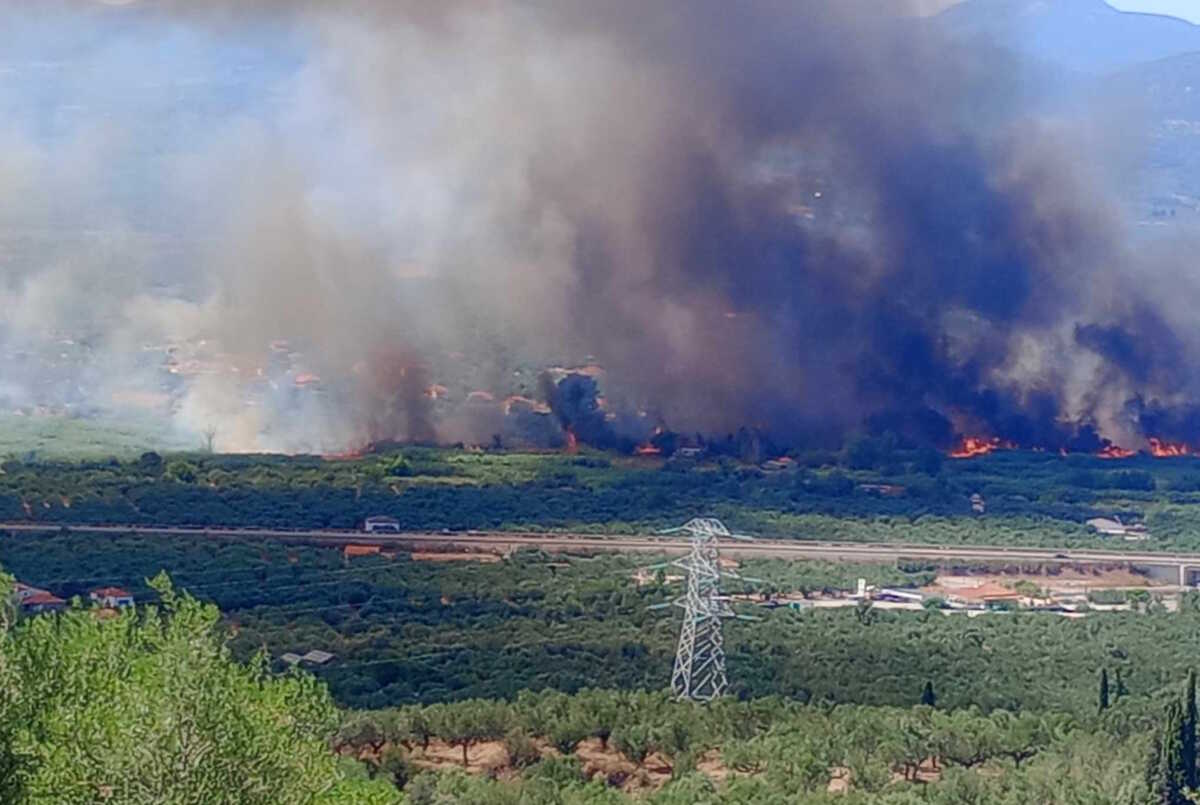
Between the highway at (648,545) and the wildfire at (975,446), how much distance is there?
1600cm

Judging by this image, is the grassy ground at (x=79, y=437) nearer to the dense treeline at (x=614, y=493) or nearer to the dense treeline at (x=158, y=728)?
the dense treeline at (x=614, y=493)

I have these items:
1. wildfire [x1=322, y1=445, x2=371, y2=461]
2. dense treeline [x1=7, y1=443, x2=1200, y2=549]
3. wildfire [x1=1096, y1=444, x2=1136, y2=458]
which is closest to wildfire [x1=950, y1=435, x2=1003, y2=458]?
dense treeline [x1=7, y1=443, x2=1200, y2=549]

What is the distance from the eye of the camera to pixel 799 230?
7788 centimetres

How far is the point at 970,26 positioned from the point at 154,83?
3695 cm

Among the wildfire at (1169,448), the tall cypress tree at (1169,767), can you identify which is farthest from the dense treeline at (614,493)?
the tall cypress tree at (1169,767)

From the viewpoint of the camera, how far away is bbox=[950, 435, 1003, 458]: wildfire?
73312mm

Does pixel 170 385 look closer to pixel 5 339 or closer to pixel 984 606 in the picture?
pixel 5 339

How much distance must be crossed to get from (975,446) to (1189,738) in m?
43.8

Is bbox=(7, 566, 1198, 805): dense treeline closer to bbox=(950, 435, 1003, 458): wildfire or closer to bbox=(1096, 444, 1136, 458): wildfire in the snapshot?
bbox=(950, 435, 1003, 458): wildfire

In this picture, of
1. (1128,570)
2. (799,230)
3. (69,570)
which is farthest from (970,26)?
(69,570)

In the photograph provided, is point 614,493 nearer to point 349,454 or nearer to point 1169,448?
point 349,454

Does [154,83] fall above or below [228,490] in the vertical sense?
above

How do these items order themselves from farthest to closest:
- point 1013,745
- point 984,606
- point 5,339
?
point 5,339, point 984,606, point 1013,745

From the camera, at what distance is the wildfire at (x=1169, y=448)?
75.8m
